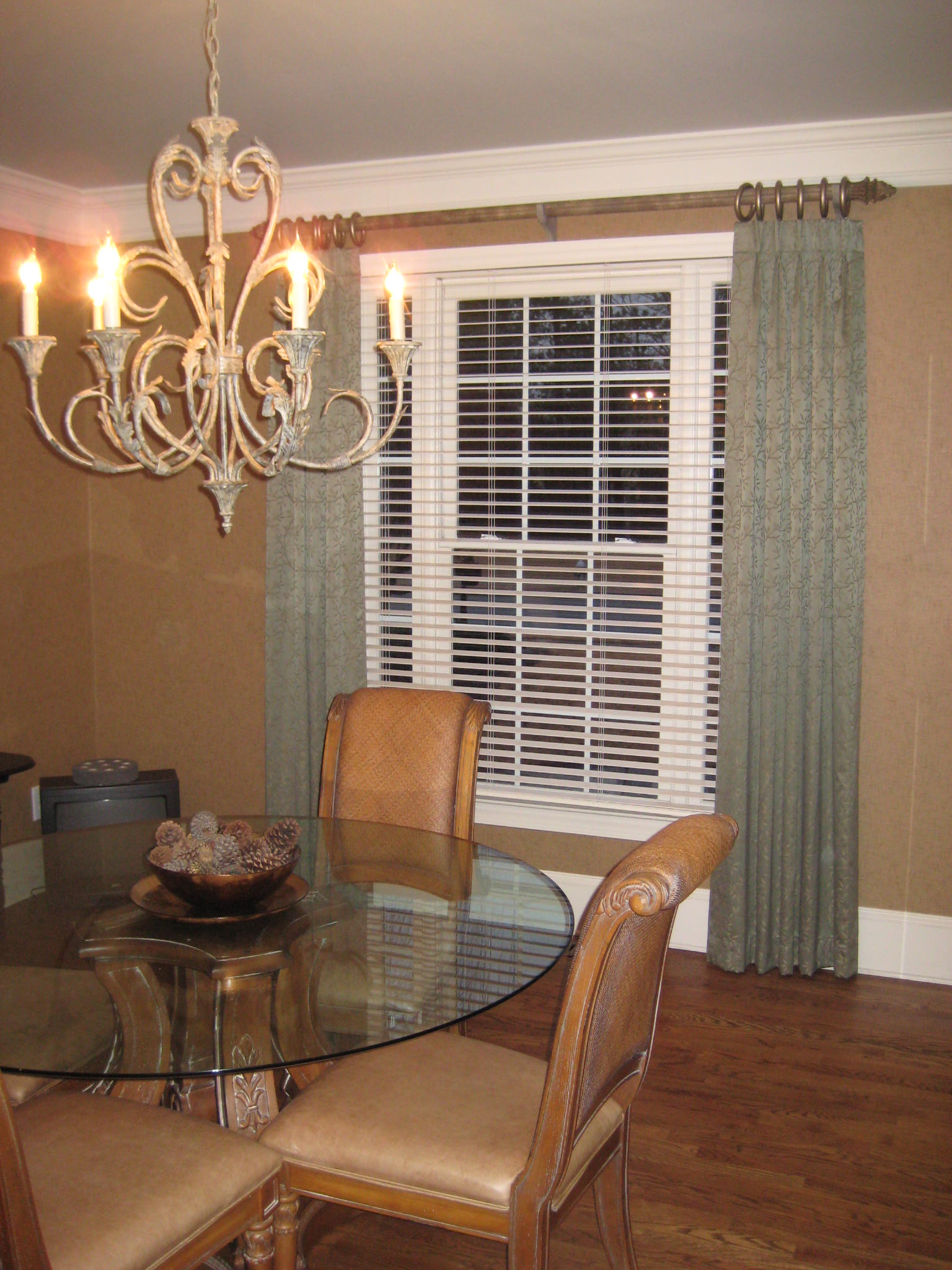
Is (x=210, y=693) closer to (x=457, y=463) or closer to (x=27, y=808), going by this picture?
(x=27, y=808)

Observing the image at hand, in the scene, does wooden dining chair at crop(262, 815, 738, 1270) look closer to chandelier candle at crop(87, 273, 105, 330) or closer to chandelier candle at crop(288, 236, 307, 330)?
chandelier candle at crop(288, 236, 307, 330)

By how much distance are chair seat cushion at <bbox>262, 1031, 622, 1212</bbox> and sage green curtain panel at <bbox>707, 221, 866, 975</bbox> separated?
5.64 feet

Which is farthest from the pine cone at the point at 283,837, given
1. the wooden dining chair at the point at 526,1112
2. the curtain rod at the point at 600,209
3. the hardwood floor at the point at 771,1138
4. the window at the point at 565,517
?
the curtain rod at the point at 600,209

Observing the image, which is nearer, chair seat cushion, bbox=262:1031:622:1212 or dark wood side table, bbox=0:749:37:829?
chair seat cushion, bbox=262:1031:622:1212

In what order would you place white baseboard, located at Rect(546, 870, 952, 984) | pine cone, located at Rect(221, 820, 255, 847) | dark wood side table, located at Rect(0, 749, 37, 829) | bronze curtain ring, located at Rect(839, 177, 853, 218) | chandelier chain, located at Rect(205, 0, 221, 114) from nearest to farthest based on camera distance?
chandelier chain, located at Rect(205, 0, 221, 114), pine cone, located at Rect(221, 820, 255, 847), bronze curtain ring, located at Rect(839, 177, 853, 218), white baseboard, located at Rect(546, 870, 952, 984), dark wood side table, located at Rect(0, 749, 37, 829)

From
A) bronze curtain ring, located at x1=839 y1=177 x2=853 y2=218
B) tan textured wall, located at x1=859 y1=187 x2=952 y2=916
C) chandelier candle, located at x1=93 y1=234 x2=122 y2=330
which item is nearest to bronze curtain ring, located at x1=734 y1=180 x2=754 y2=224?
bronze curtain ring, located at x1=839 y1=177 x2=853 y2=218

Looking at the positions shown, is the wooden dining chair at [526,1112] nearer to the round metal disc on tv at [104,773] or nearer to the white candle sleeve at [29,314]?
the white candle sleeve at [29,314]

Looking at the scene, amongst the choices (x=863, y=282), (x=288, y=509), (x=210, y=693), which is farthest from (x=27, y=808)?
(x=863, y=282)

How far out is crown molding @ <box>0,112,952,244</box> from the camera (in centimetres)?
334

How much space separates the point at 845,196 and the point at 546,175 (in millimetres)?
1011

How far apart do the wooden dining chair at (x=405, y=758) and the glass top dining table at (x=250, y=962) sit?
0.26 m

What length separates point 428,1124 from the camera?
1822mm

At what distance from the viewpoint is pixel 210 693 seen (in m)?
4.41

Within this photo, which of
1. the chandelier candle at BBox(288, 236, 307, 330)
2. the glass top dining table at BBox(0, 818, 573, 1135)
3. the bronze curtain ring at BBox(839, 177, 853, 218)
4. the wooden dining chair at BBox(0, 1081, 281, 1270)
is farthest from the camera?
the bronze curtain ring at BBox(839, 177, 853, 218)
